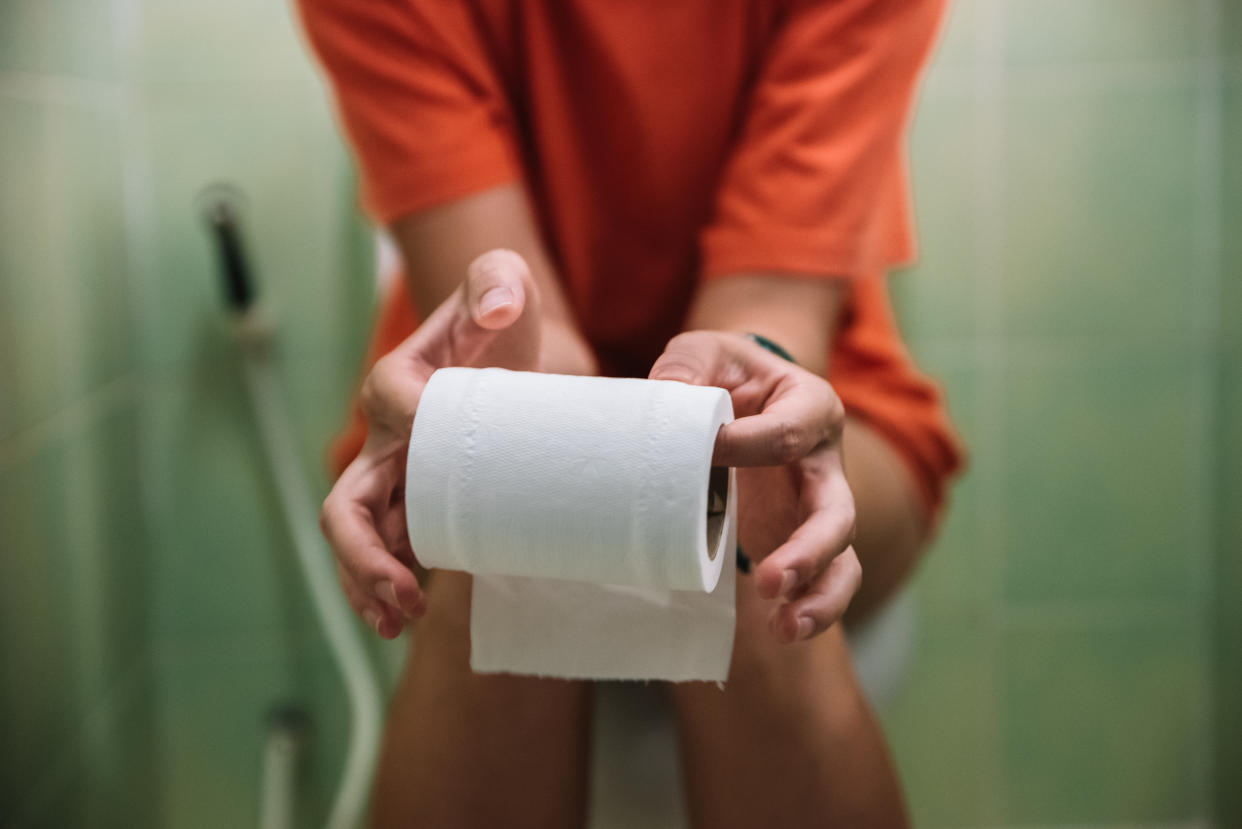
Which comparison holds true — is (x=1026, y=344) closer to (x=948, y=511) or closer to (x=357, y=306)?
(x=948, y=511)

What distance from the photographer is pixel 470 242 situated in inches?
19.3

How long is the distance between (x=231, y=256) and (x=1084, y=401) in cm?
64

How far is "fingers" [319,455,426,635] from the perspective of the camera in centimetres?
33

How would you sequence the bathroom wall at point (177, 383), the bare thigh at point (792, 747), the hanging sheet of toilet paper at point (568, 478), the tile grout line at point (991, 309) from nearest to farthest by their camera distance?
1. the hanging sheet of toilet paper at point (568, 478)
2. the bare thigh at point (792, 747)
3. the bathroom wall at point (177, 383)
4. the tile grout line at point (991, 309)

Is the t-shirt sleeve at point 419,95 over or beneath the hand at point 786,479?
over

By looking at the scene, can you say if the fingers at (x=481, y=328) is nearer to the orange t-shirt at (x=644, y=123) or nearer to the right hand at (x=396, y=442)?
the right hand at (x=396, y=442)

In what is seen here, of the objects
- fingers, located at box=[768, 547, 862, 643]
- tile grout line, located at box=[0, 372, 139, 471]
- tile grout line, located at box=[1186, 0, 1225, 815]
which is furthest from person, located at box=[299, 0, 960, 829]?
tile grout line, located at box=[1186, 0, 1225, 815]

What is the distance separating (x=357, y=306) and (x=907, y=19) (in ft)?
1.49

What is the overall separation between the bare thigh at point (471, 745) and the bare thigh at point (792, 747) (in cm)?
6

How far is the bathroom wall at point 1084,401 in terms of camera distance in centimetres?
80

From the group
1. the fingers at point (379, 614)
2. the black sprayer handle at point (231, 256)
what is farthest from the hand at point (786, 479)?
the black sprayer handle at point (231, 256)

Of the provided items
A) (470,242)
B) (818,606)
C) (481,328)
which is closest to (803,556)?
(818,606)

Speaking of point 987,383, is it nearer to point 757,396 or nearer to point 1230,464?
point 1230,464

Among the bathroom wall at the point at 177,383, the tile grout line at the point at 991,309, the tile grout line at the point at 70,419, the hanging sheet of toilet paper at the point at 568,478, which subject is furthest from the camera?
the tile grout line at the point at 991,309
